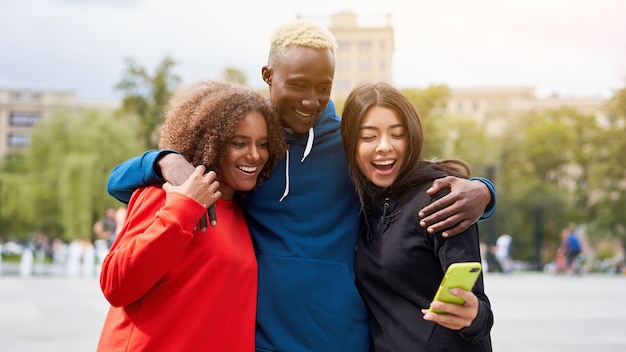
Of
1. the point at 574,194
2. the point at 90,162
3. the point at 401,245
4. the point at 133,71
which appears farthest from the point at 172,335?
the point at 574,194

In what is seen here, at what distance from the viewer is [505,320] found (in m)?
9.62

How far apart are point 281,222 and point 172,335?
0.66m

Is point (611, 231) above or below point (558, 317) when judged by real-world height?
below

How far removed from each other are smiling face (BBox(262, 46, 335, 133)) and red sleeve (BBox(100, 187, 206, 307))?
726 millimetres

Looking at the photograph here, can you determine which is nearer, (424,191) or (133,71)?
(424,191)

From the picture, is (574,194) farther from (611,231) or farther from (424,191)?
(424,191)

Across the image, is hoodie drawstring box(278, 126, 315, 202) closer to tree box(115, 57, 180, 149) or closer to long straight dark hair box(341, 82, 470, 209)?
long straight dark hair box(341, 82, 470, 209)

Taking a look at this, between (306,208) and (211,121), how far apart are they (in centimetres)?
53

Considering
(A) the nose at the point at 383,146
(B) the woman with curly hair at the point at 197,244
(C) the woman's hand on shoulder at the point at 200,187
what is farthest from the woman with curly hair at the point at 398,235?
(C) the woman's hand on shoulder at the point at 200,187

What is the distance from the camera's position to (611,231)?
38094 mm

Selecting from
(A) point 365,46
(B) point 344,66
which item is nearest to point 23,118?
(B) point 344,66

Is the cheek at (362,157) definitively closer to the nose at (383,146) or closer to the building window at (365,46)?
the nose at (383,146)

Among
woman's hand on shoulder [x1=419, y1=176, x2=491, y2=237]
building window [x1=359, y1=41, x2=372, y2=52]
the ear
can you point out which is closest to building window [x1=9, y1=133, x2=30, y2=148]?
building window [x1=359, y1=41, x2=372, y2=52]

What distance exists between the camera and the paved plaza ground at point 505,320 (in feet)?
24.5
